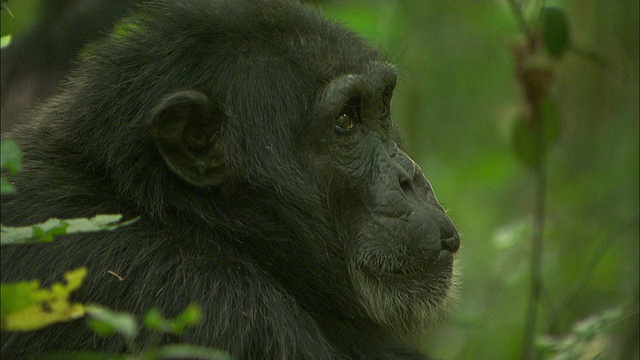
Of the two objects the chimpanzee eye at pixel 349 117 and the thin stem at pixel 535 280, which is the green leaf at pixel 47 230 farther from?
the thin stem at pixel 535 280

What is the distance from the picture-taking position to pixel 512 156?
32.1ft

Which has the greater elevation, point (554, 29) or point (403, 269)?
point (554, 29)

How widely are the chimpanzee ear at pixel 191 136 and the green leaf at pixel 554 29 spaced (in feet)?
8.32

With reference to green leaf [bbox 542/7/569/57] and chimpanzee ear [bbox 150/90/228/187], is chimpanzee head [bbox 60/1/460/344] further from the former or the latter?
green leaf [bbox 542/7/569/57]

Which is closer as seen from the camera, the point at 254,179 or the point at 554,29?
the point at 254,179

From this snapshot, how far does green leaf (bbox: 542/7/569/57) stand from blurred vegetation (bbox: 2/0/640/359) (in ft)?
0.97

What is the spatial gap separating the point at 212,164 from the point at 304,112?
1.69ft

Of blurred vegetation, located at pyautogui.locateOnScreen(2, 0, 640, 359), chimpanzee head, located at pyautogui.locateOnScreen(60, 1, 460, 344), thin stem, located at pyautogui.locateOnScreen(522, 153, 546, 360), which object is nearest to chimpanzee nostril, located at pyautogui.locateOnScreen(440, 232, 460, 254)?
chimpanzee head, located at pyautogui.locateOnScreen(60, 1, 460, 344)

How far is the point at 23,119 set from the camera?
212 inches

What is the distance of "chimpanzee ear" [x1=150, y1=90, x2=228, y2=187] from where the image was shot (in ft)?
14.0

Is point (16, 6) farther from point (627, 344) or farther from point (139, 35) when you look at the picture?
point (627, 344)

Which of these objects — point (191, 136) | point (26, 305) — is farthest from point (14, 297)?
point (191, 136)

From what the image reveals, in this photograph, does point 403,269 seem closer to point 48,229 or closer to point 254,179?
point 254,179

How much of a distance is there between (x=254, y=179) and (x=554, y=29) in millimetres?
2554
